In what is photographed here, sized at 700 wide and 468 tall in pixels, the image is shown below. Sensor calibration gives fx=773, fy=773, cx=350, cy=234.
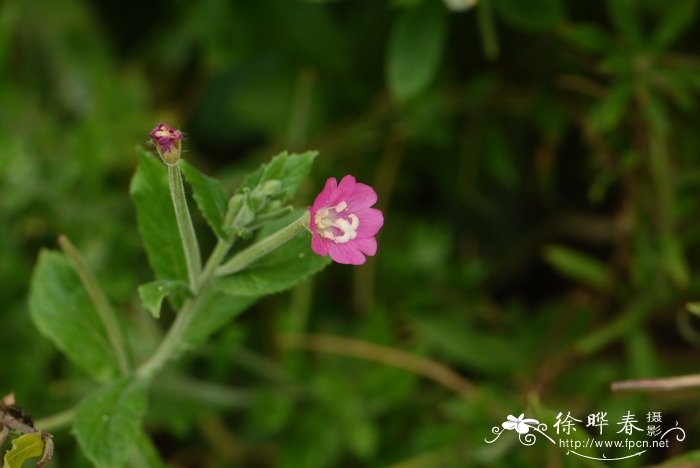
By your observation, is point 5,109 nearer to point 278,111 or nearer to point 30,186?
point 30,186

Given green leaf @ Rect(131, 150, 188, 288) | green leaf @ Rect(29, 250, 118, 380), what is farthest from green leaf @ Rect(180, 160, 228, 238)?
green leaf @ Rect(29, 250, 118, 380)

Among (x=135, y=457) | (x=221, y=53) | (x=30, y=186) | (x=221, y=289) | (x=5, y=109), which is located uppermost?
(x=221, y=53)

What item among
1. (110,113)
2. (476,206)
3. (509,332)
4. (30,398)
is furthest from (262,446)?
(110,113)

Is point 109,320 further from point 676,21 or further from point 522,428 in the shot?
point 676,21

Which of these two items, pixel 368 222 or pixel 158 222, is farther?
pixel 158 222

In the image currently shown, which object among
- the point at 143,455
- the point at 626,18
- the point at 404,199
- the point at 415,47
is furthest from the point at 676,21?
the point at 143,455

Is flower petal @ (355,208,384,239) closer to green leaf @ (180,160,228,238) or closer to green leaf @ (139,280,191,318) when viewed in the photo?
green leaf @ (180,160,228,238)
